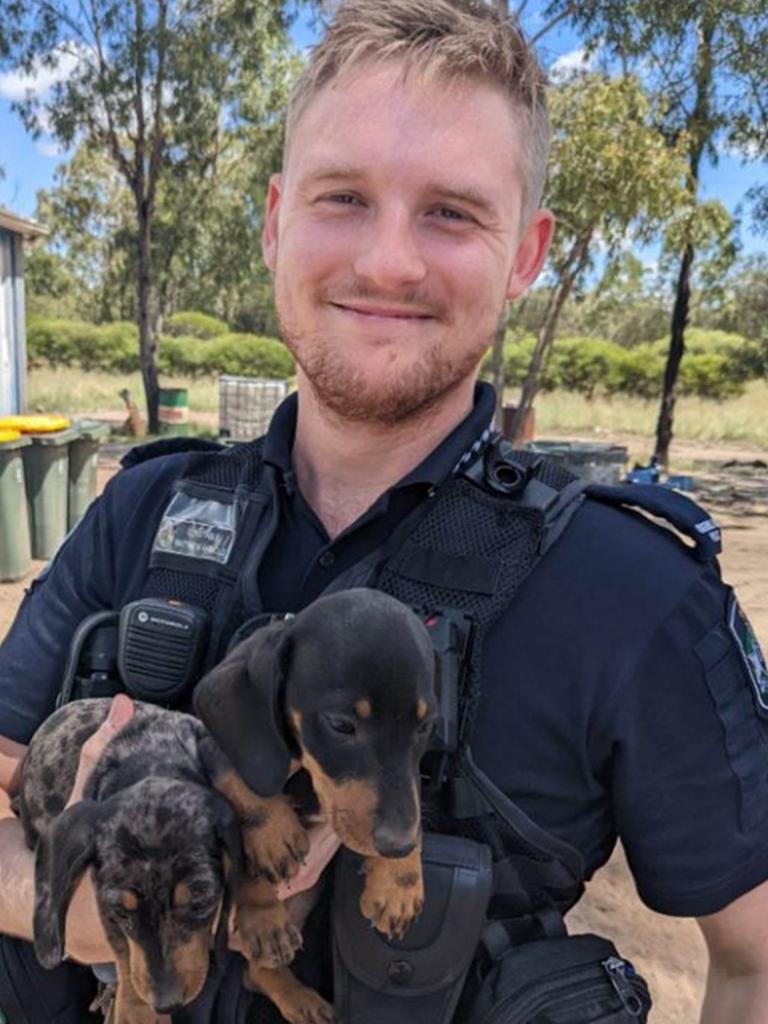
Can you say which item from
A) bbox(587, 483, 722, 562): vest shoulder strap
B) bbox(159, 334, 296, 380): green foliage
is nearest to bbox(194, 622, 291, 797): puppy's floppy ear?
bbox(587, 483, 722, 562): vest shoulder strap

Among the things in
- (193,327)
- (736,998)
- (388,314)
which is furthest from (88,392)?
(736,998)

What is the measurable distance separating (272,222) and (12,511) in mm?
8047

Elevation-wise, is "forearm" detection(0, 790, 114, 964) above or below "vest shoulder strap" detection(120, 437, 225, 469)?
below

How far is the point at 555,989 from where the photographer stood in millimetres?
1579

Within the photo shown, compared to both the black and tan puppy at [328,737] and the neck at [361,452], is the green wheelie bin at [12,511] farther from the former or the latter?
the black and tan puppy at [328,737]

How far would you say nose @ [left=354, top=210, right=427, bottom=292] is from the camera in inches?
72.0

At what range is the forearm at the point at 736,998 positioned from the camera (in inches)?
66.2

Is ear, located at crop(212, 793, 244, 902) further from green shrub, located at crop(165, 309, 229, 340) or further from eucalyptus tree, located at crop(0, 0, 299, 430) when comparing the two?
green shrub, located at crop(165, 309, 229, 340)

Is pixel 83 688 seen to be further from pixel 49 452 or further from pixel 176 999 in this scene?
pixel 49 452

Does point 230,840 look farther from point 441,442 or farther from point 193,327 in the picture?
point 193,327

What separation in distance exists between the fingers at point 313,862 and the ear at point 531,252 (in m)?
1.19

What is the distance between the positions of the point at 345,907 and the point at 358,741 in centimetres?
33

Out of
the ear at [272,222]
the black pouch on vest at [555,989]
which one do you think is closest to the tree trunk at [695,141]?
the ear at [272,222]

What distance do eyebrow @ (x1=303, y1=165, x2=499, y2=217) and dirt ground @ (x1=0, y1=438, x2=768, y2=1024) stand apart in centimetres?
375
